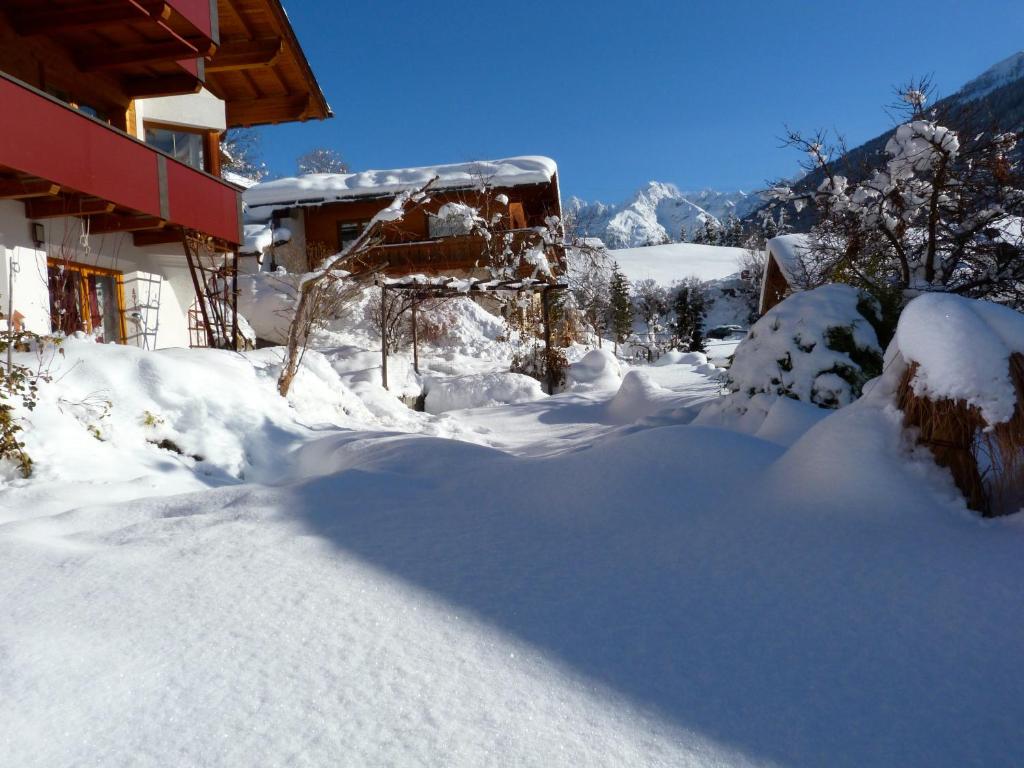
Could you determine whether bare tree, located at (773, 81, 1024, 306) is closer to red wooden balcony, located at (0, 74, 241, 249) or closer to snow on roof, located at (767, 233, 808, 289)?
snow on roof, located at (767, 233, 808, 289)

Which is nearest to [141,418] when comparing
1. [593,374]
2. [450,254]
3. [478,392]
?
[478,392]

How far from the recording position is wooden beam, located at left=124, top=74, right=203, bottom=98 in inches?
429

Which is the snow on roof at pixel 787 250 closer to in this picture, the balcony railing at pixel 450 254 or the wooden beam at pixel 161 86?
the balcony railing at pixel 450 254

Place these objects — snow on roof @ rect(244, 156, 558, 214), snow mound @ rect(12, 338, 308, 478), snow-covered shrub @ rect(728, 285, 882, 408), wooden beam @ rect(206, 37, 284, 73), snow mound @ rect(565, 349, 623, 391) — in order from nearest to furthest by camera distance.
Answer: snow mound @ rect(12, 338, 308, 478) < snow-covered shrub @ rect(728, 285, 882, 408) < wooden beam @ rect(206, 37, 284, 73) < snow mound @ rect(565, 349, 623, 391) < snow on roof @ rect(244, 156, 558, 214)

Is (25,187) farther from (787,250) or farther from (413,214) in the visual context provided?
(413,214)

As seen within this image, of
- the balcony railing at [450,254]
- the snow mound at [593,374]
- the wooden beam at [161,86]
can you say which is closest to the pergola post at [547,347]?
the snow mound at [593,374]

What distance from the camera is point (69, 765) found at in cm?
142

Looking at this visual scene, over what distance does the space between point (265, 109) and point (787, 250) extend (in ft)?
34.7

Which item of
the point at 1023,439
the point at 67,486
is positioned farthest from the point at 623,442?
the point at 67,486

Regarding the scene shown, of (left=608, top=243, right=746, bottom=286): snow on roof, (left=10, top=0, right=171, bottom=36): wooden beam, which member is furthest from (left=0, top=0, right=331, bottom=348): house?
(left=608, top=243, right=746, bottom=286): snow on roof

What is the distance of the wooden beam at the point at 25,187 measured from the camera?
7.86 metres

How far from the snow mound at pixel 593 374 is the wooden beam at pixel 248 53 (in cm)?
792

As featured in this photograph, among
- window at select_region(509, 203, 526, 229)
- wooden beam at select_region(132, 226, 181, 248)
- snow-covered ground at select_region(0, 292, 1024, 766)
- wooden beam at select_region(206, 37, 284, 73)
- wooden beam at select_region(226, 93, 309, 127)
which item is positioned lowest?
snow-covered ground at select_region(0, 292, 1024, 766)

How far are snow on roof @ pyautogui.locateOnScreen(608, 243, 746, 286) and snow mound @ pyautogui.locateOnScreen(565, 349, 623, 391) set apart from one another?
30.1 meters
